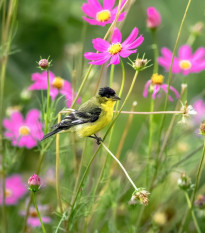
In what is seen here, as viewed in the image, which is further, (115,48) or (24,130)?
(24,130)

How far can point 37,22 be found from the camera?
1.54 meters

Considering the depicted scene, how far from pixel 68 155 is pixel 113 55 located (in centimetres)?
44

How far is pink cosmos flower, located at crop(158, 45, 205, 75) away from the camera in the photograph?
909 millimetres

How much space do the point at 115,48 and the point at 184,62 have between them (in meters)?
0.37

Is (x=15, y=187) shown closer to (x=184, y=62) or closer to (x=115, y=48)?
(x=184, y=62)

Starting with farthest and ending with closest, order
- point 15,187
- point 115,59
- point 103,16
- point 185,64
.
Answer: point 15,187 → point 185,64 → point 103,16 → point 115,59

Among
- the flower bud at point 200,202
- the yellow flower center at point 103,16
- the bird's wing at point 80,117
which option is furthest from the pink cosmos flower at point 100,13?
the flower bud at point 200,202

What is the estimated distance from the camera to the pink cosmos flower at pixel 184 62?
909mm

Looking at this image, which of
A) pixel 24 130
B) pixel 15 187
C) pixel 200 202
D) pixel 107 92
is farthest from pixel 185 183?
pixel 15 187

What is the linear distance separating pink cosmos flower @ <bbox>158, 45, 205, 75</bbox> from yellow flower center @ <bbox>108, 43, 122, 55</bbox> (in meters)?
0.29

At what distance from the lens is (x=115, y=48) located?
619 millimetres

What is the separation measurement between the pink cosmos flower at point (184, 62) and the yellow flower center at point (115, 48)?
11.5 inches

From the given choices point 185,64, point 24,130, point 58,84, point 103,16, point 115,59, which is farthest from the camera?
point 24,130

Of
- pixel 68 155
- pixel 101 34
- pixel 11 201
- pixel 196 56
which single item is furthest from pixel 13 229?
pixel 101 34
